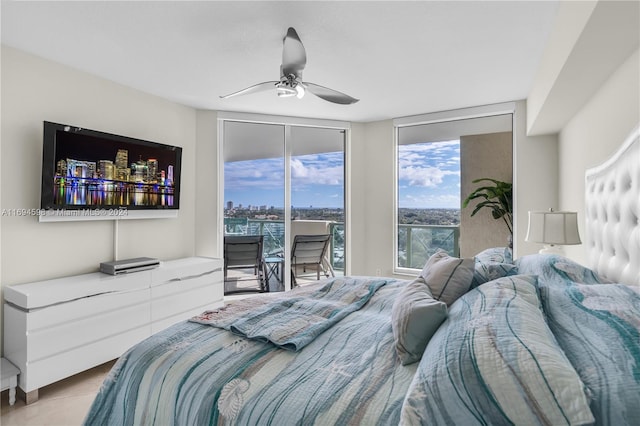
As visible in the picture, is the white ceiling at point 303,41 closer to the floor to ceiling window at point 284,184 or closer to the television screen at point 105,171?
the television screen at point 105,171

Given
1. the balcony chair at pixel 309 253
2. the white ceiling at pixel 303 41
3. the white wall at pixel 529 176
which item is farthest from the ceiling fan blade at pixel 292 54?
the white wall at pixel 529 176

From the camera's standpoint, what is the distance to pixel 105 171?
3098 mm

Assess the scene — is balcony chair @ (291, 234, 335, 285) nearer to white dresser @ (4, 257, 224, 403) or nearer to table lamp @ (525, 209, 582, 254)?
white dresser @ (4, 257, 224, 403)

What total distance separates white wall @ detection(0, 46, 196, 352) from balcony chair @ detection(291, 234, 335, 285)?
5.17 feet

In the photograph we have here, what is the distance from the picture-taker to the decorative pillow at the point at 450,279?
1.60 meters

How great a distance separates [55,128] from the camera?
2.69 metres

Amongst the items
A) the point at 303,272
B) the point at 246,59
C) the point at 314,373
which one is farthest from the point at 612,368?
the point at 303,272

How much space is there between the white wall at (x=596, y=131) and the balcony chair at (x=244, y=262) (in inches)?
131

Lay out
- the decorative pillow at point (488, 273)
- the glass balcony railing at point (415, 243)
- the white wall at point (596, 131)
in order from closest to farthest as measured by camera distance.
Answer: the decorative pillow at point (488, 273) → the white wall at point (596, 131) → the glass balcony railing at point (415, 243)

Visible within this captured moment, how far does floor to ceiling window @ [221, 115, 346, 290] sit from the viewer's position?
452 centimetres

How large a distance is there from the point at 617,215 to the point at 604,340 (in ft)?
3.82

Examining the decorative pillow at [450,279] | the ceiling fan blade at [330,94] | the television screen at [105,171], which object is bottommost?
the decorative pillow at [450,279]

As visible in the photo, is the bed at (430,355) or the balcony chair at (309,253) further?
the balcony chair at (309,253)

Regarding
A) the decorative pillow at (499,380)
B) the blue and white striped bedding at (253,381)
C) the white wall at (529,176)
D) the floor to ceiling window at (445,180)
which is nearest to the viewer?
the decorative pillow at (499,380)
